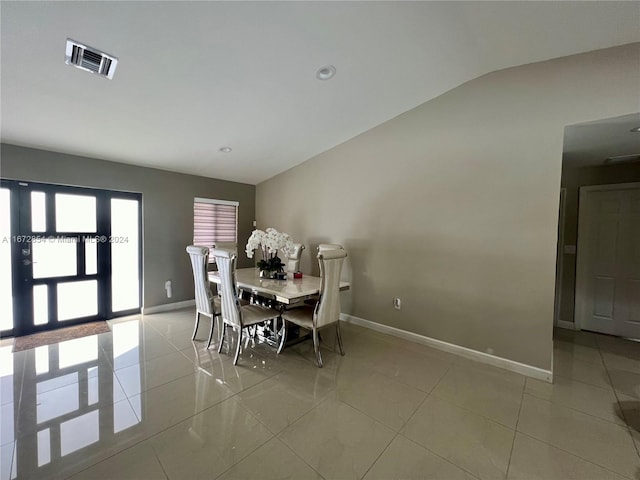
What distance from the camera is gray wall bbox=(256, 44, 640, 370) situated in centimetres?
241

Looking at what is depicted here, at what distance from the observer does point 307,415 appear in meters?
1.96

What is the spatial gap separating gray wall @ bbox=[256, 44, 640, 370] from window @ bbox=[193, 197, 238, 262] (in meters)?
2.36

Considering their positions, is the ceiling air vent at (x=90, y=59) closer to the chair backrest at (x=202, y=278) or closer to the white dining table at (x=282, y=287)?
the chair backrest at (x=202, y=278)

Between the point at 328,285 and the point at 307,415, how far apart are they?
3.82 feet

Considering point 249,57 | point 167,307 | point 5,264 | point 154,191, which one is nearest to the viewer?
point 249,57

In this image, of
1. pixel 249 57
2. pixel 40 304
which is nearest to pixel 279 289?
pixel 249 57

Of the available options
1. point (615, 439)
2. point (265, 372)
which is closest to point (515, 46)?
point (615, 439)

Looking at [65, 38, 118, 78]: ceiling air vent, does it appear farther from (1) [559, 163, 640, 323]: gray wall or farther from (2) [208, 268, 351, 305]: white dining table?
(1) [559, 163, 640, 323]: gray wall

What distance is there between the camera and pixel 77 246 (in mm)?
3660

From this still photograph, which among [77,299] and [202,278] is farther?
[77,299]

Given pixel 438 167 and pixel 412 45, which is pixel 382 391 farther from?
pixel 412 45

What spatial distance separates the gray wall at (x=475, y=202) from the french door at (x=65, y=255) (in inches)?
132

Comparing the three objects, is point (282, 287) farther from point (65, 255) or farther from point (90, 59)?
point (65, 255)

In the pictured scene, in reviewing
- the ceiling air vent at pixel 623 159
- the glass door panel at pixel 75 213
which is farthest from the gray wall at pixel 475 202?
the glass door panel at pixel 75 213
